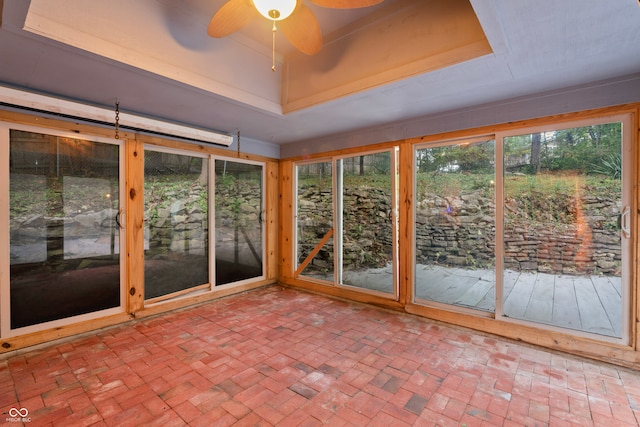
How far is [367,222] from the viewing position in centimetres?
421

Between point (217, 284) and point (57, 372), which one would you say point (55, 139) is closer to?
point (57, 372)

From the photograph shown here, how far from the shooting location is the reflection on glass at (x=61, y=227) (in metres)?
2.62

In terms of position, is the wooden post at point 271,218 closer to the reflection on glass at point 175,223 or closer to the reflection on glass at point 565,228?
the reflection on glass at point 175,223

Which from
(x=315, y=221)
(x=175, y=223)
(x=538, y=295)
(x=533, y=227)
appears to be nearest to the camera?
(x=533, y=227)

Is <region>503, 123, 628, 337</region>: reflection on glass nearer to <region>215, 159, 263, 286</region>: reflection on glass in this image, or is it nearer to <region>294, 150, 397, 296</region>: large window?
<region>294, 150, 397, 296</region>: large window

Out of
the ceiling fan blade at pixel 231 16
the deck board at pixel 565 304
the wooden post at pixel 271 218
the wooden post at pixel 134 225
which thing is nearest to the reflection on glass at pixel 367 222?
the wooden post at pixel 271 218

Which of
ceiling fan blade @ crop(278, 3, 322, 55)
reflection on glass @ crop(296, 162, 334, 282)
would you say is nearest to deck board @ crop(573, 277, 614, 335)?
reflection on glass @ crop(296, 162, 334, 282)

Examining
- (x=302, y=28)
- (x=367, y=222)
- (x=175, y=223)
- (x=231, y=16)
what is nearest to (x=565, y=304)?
(x=367, y=222)

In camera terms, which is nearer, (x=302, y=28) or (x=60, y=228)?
(x=302, y=28)

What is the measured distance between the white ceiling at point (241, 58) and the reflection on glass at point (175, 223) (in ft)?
2.28

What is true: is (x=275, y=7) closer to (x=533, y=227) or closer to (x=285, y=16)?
(x=285, y=16)

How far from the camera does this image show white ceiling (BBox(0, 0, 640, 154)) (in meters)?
1.66

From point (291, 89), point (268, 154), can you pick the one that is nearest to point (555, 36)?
point (291, 89)

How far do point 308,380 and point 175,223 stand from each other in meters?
2.61
